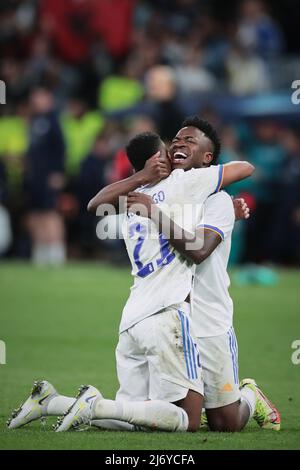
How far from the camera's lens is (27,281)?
16500mm

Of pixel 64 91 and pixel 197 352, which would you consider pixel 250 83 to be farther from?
pixel 197 352

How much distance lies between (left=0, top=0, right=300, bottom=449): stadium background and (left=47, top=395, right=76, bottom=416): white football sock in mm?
3450

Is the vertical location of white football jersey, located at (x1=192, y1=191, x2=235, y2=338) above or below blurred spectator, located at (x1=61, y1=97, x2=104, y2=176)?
below

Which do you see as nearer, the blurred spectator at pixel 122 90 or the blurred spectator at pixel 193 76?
the blurred spectator at pixel 193 76

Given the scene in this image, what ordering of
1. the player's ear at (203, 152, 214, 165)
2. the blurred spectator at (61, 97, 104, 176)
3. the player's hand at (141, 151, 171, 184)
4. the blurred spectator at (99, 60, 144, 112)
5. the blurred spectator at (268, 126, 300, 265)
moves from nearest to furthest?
the player's hand at (141, 151, 171, 184), the player's ear at (203, 152, 214, 165), the blurred spectator at (268, 126, 300, 265), the blurred spectator at (61, 97, 104, 176), the blurred spectator at (99, 60, 144, 112)

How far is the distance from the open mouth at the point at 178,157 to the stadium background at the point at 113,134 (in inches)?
144

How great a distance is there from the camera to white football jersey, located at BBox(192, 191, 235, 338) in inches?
276

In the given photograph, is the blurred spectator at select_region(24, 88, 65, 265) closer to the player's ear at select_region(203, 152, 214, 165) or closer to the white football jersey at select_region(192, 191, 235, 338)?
the player's ear at select_region(203, 152, 214, 165)

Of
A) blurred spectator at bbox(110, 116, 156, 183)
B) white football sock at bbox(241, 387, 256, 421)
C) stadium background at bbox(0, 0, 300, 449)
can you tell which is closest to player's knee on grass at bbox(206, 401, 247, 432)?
white football sock at bbox(241, 387, 256, 421)

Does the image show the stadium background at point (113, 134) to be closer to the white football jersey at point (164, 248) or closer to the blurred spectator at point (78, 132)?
the blurred spectator at point (78, 132)

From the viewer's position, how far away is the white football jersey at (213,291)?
276 inches

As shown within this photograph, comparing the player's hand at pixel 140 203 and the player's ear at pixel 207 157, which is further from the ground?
the player's ear at pixel 207 157

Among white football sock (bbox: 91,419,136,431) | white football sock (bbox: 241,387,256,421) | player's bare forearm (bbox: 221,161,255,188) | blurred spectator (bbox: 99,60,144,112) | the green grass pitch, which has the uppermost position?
blurred spectator (bbox: 99,60,144,112)

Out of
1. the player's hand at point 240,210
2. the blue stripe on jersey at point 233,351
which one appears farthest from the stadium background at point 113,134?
the player's hand at point 240,210
